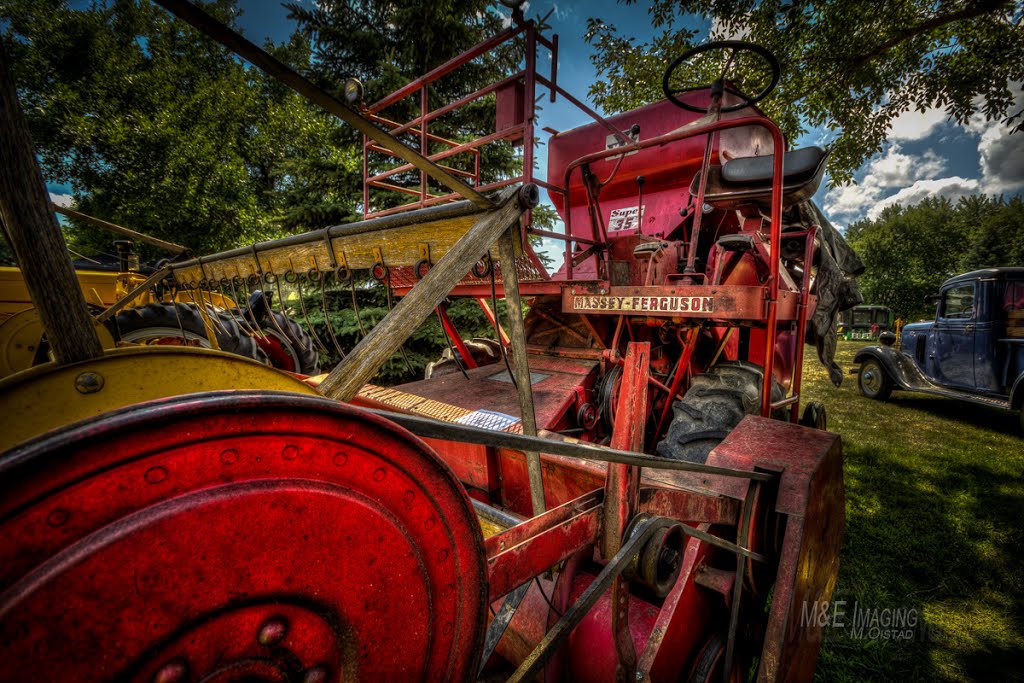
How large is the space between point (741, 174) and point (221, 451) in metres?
3.43

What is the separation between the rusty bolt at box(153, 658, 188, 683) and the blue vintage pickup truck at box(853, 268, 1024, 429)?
9469mm

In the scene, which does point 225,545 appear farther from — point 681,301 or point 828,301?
point 828,301

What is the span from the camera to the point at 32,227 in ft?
2.18

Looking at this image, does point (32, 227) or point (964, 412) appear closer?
point (32, 227)

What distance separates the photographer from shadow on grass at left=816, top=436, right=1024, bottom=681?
2312mm

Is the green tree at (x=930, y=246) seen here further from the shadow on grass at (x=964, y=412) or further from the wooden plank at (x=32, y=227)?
the wooden plank at (x=32, y=227)

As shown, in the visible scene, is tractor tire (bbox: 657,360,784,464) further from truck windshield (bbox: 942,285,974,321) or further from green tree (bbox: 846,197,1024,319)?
green tree (bbox: 846,197,1024,319)

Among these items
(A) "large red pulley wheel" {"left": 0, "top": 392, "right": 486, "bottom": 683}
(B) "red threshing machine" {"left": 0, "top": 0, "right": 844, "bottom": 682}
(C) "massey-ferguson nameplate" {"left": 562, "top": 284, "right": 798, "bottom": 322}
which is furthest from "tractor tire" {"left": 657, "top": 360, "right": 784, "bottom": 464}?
(A) "large red pulley wheel" {"left": 0, "top": 392, "right": 486, "bottom": 683}

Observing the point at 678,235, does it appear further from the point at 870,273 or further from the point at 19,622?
the point at 870,273

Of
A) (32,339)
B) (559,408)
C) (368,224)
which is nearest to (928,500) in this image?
(559,408)

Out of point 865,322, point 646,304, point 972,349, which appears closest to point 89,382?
point 646,304

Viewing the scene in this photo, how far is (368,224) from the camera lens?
1402 mm

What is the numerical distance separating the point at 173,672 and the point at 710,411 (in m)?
2.47

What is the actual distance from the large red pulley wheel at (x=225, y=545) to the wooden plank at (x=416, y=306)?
36cm
